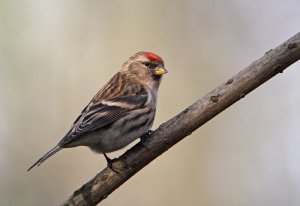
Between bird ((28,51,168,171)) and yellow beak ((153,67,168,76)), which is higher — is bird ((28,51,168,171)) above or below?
below

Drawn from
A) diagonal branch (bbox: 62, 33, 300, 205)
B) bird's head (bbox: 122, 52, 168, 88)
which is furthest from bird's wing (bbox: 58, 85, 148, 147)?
diagonal branch (bbox: 62, 33, 300, 205)

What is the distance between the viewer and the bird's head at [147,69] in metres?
5.35

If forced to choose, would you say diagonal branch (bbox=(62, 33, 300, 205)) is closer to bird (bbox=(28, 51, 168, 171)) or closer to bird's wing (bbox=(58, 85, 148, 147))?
bird (bbox=(28, 51, 168, 171))

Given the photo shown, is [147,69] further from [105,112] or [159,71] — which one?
[105,112]

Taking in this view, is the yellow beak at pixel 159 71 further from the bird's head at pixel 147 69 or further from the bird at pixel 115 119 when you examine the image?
the bird at pixel 115 119

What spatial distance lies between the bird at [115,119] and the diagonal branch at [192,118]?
433mm

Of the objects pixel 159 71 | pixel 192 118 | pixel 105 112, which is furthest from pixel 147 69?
pixel 192 118

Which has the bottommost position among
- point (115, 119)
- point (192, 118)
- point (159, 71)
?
point (192, 118)

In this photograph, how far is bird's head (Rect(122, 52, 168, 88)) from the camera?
5348 millimetres

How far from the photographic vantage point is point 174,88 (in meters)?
7.48

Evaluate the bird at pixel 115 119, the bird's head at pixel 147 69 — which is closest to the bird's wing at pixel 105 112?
the bird at pixel 115 119

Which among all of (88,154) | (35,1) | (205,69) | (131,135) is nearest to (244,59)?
(205,69)

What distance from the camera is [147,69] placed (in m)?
5.43

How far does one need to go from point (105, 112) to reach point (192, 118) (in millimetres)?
1164
